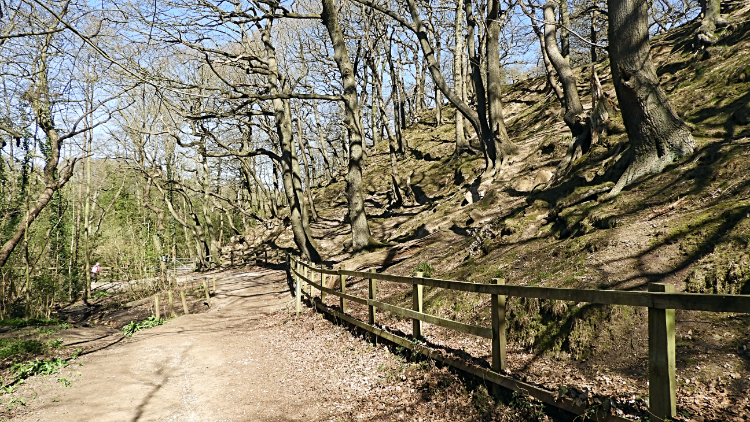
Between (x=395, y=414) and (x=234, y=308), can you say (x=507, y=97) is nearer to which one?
(x=234, y=308)

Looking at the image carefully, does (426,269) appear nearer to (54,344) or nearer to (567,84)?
(567,84)

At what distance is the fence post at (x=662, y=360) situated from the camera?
278cm

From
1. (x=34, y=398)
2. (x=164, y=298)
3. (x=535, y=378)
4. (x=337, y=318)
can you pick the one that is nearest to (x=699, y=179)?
(x=535, y=378)

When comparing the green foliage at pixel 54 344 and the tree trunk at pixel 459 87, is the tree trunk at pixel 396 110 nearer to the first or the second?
the tree trunk at pixel 459 87

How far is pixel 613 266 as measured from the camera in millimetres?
5453

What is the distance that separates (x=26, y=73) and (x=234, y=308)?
9.85 m

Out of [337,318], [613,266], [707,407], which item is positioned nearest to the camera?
[707,407]

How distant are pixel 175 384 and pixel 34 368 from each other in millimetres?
3484

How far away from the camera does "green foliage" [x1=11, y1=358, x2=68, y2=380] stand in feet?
25.8

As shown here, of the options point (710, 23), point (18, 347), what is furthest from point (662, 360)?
point (710, 23)

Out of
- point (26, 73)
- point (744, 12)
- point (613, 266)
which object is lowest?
point (613, 266)

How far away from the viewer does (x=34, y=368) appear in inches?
317

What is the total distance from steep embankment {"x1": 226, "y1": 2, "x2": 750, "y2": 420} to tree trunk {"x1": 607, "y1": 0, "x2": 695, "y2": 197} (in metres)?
0.31

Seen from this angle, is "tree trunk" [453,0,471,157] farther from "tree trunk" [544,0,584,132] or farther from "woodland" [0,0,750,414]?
"tree trunk" [544,0,584,132]
